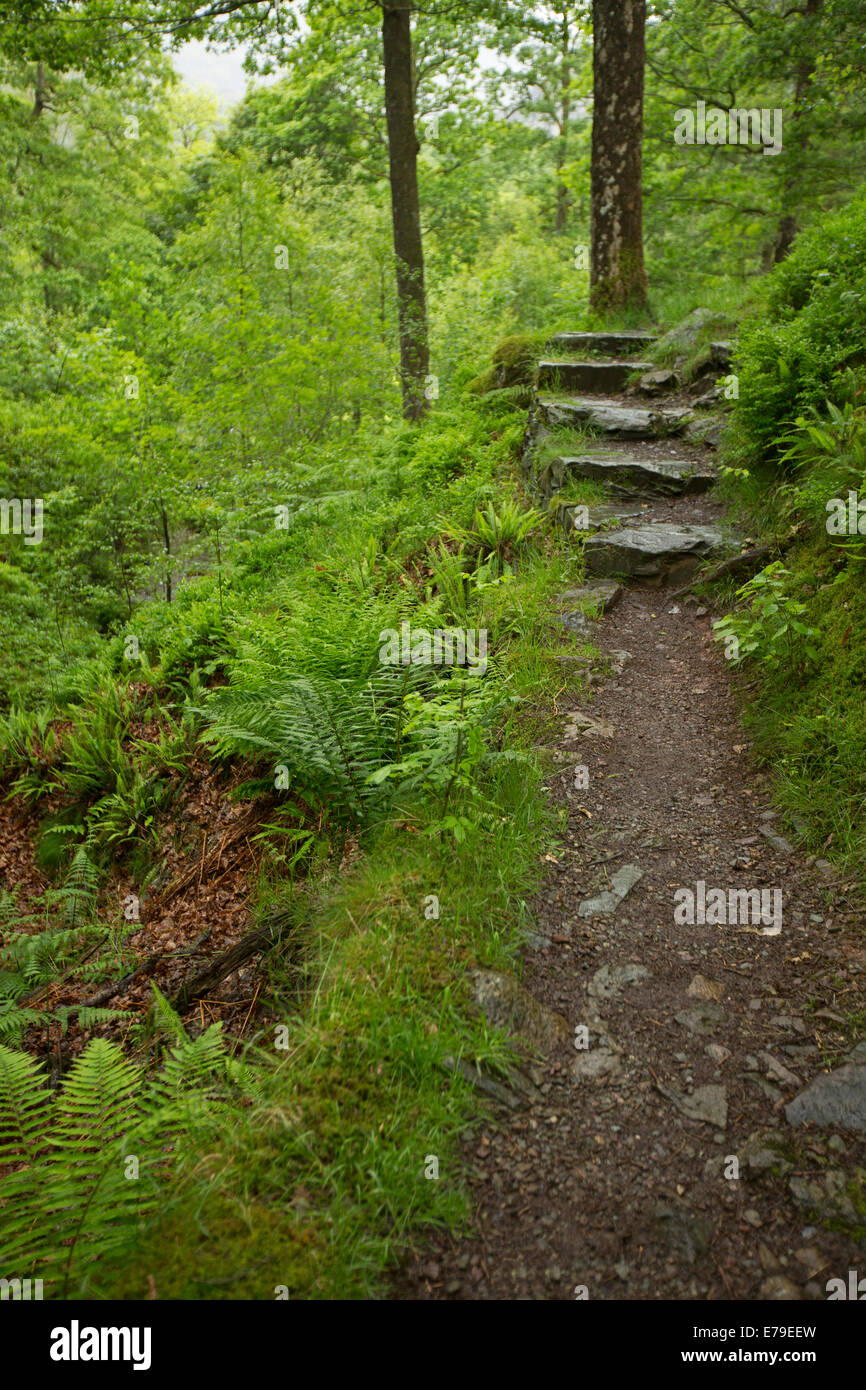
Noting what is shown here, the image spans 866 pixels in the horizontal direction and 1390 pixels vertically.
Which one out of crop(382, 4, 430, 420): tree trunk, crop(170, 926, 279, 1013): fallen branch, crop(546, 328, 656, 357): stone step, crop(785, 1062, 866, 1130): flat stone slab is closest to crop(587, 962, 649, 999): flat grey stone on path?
crop(785, 1062, 866, 1130): flat stone slab

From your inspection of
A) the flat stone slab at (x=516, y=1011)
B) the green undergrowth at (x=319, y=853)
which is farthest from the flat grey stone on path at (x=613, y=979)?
the green undergrowth at (x=319, y=853)

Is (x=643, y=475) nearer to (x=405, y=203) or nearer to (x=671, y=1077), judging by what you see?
(x=671, y=1077)

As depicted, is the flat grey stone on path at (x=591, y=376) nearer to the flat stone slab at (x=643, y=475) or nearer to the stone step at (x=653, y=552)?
the flat stone slab at (x=643, y=475)

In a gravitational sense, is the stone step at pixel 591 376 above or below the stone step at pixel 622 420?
above

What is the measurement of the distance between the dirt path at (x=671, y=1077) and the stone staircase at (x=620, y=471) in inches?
84.0

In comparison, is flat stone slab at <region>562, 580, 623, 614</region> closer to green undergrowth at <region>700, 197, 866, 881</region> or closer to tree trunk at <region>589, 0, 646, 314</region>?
→ green undergrowth at <region>700, 197, 866, 881</region>

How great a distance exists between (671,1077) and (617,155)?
425 inches

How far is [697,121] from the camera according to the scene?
12.4 m

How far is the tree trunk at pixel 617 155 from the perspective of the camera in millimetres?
9141

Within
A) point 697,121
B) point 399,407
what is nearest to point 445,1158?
point 399,407

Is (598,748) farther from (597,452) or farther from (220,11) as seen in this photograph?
(220,11)

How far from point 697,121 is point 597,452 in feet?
30.5

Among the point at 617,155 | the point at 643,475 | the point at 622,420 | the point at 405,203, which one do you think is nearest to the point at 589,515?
the point at 643,475


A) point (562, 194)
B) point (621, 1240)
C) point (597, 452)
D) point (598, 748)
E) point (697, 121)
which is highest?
point (562, 194)
